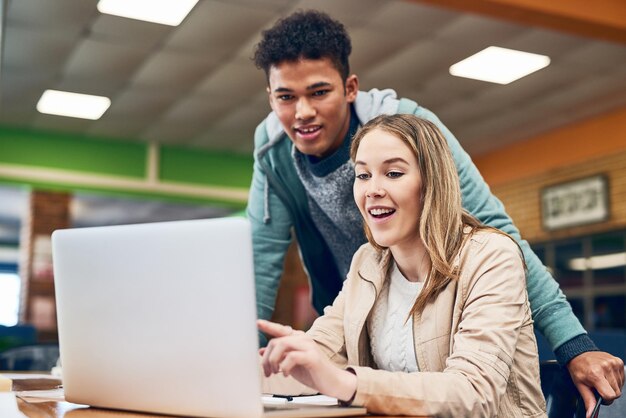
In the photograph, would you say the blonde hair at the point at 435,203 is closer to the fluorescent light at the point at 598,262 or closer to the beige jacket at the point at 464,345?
the beige jacket at the point at 464,345

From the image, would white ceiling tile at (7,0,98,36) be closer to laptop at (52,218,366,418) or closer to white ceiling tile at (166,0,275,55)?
white ceiling tile at (166,0,275,55)

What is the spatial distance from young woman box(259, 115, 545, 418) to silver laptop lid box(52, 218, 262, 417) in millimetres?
114

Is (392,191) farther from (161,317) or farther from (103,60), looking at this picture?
(103,60)

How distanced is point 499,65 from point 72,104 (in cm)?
388

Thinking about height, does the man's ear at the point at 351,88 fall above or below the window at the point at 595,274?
above

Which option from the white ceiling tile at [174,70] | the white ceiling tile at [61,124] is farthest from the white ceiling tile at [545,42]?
the white ceiling tile at [61,124]

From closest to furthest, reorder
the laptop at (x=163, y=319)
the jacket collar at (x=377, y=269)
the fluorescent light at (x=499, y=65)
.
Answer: the laptop at (x=163, y=319)
the jacket collar at (x=377, y=269)
the fluorescent light at (x=499, y=65)

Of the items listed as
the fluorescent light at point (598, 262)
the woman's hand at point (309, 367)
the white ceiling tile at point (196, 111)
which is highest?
the white ceiling tile at point (196, 111)

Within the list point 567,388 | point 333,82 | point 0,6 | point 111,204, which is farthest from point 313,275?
point 111,204

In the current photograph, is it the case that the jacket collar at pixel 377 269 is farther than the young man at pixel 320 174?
No

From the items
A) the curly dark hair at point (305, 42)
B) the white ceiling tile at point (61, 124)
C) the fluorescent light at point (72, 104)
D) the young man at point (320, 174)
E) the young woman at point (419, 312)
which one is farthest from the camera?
the white ceiling tile at point (61, 124)

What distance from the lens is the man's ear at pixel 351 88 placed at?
2170 mm

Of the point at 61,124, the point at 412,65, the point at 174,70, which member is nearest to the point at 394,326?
the point at 412,65

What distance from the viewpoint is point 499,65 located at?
6.21 m
